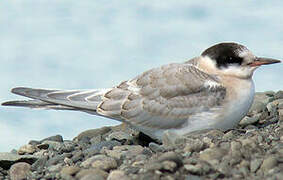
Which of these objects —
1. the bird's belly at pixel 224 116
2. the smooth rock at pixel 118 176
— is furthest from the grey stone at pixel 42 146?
the smooth rock at pixel 118 176

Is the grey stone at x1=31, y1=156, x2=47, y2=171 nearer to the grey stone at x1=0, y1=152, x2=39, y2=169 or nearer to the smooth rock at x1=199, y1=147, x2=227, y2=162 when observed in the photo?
the grey stone at x1=0, y1=152, x2=39, y2=169

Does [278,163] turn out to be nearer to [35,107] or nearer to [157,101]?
[157,101]

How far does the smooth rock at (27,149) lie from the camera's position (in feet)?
28.1

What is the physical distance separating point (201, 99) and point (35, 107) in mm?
2407

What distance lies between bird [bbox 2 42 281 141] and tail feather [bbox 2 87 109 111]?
0.47ft

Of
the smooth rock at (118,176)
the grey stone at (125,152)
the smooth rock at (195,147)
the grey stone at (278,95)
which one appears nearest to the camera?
the smooth rock at (118,176)

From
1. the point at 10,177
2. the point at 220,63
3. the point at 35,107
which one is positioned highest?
the point at 220,63

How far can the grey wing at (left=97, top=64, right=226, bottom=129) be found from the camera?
7691 mm

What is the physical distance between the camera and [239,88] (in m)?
7.82

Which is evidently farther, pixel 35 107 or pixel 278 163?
pixel 35 107

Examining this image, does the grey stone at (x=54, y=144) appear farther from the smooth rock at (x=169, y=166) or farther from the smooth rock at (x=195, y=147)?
the smooth rock at (x=169, y=166)

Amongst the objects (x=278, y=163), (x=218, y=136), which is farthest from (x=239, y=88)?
(x=278, y=163)

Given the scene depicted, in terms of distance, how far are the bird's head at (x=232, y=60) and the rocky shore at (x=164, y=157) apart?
805mm

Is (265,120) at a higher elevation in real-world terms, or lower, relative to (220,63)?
lower
